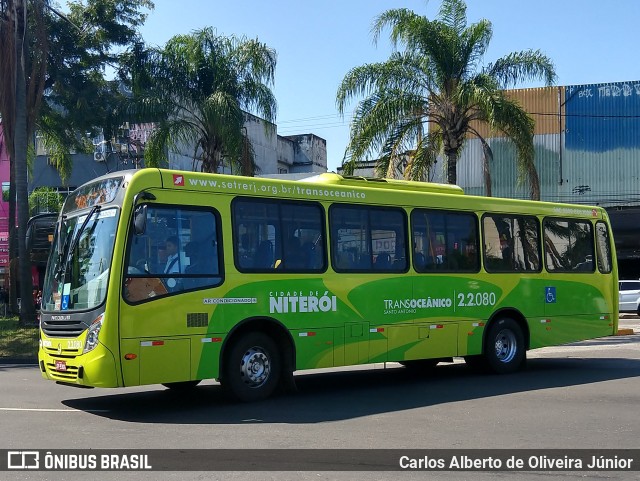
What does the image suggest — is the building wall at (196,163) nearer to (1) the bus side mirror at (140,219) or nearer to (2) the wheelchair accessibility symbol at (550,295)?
(2) the wheelchair accessibility symbol at (550,295)

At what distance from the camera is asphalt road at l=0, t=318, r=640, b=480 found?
8500mm

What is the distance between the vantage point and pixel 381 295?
42.7ft

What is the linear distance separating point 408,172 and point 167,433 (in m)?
15.4

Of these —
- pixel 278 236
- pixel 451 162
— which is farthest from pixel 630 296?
pixel 278 236

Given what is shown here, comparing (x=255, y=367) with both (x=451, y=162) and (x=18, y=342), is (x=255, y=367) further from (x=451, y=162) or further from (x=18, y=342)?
(x=451, y=162)

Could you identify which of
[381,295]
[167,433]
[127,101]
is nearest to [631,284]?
[127,101]

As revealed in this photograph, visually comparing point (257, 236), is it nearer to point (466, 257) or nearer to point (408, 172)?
point (466, 257)

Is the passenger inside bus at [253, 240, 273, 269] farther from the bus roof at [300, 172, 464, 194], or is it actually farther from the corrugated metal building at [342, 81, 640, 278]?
the corrugated metal building at [342, 81, 640, 278]

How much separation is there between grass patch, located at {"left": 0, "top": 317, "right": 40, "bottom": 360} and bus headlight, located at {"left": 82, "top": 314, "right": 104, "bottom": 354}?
10511 mm

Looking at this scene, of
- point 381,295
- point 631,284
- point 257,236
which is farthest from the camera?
point 631,284

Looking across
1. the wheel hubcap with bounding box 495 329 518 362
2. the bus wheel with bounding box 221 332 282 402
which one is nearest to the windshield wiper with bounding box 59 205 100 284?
the bus wheel with bounding box 221 332 282 402

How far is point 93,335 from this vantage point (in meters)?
10.1

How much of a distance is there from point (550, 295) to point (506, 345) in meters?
1.51

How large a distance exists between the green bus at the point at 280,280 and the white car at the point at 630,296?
2025 cm
